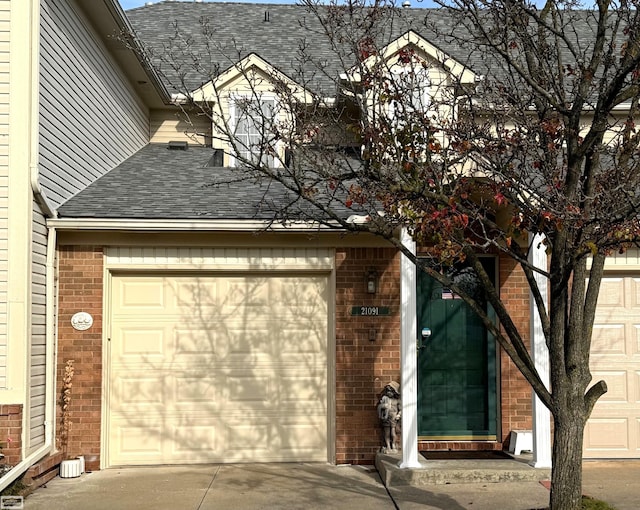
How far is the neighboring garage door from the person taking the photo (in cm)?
934

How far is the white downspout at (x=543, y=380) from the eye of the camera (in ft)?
27.1

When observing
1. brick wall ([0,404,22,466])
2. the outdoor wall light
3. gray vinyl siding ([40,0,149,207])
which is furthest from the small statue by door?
gray vinyl siding ([40,0,149,207])

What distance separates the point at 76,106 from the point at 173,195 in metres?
1.60

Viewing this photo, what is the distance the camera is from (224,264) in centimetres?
932

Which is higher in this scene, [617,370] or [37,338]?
[37,338]

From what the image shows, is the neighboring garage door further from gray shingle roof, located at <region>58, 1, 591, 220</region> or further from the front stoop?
gray shingle roof, located at <region>58, 1, 591, 220</region>

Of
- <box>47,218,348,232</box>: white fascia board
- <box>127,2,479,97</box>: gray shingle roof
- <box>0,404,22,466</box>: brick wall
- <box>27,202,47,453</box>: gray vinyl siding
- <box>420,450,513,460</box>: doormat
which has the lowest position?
<box>420,450,513,460</box>: doormat

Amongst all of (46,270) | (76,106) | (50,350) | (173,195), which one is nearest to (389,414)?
(173,195)

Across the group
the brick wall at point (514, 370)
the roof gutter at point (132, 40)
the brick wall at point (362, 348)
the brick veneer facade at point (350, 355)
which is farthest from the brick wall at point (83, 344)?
the brick wall at point (514, 370)

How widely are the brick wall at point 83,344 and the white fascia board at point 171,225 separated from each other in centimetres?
44

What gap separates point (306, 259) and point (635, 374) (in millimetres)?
4284

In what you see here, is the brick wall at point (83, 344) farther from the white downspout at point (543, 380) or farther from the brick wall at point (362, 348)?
the white downspout at point (543, 380)

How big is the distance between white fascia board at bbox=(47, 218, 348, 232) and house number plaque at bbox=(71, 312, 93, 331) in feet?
3.33

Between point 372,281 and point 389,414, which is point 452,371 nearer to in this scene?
point 389,414
